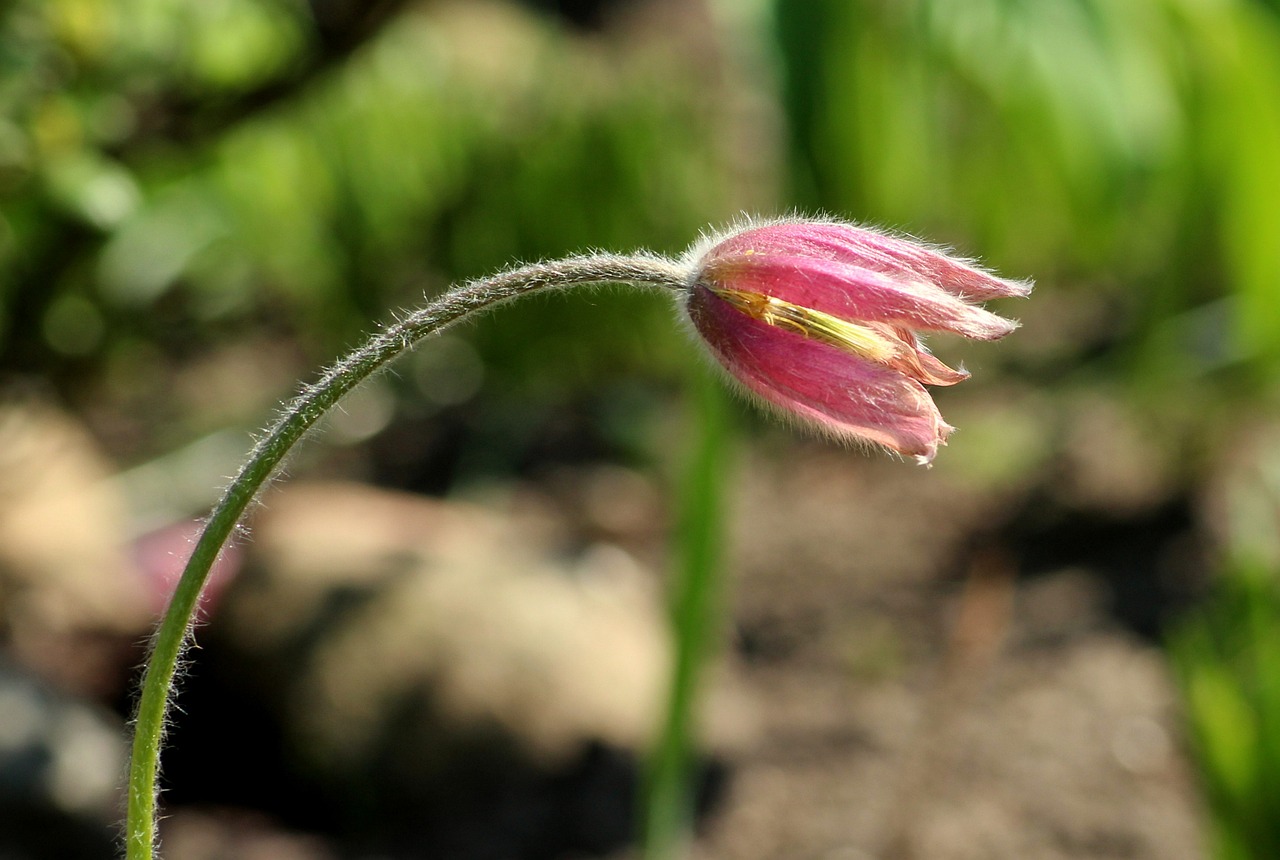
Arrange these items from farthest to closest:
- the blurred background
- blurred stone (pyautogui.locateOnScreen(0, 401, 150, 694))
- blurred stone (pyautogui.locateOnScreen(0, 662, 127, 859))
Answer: blurred stone (pyautogui.locateOnScreen(0, 401, 150, 694)) < blurred stone (pyautogui.locateOnScreen(0, 662, 127, 859)) < the blurred background

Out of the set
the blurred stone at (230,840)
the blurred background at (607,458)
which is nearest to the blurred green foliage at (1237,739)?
the blurred background at (607,458)

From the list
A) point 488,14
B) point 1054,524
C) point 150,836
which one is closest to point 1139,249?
point 1054,524

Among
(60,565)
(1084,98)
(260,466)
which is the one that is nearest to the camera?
(260,466)

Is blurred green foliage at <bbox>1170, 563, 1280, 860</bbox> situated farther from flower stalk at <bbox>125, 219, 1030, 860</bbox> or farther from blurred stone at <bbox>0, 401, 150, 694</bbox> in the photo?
blurred stone at <bbox>0, 401, 150, 694</bbox>

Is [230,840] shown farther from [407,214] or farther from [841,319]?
[407,214]

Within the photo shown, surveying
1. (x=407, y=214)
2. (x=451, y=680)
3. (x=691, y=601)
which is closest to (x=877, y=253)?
(x=691, y=601)

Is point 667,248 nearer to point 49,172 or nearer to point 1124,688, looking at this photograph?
point 1124,688

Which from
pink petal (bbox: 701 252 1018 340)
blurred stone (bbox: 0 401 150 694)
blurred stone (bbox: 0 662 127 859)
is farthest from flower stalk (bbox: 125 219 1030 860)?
blurred stone (bbox: 0 401 150 694)
